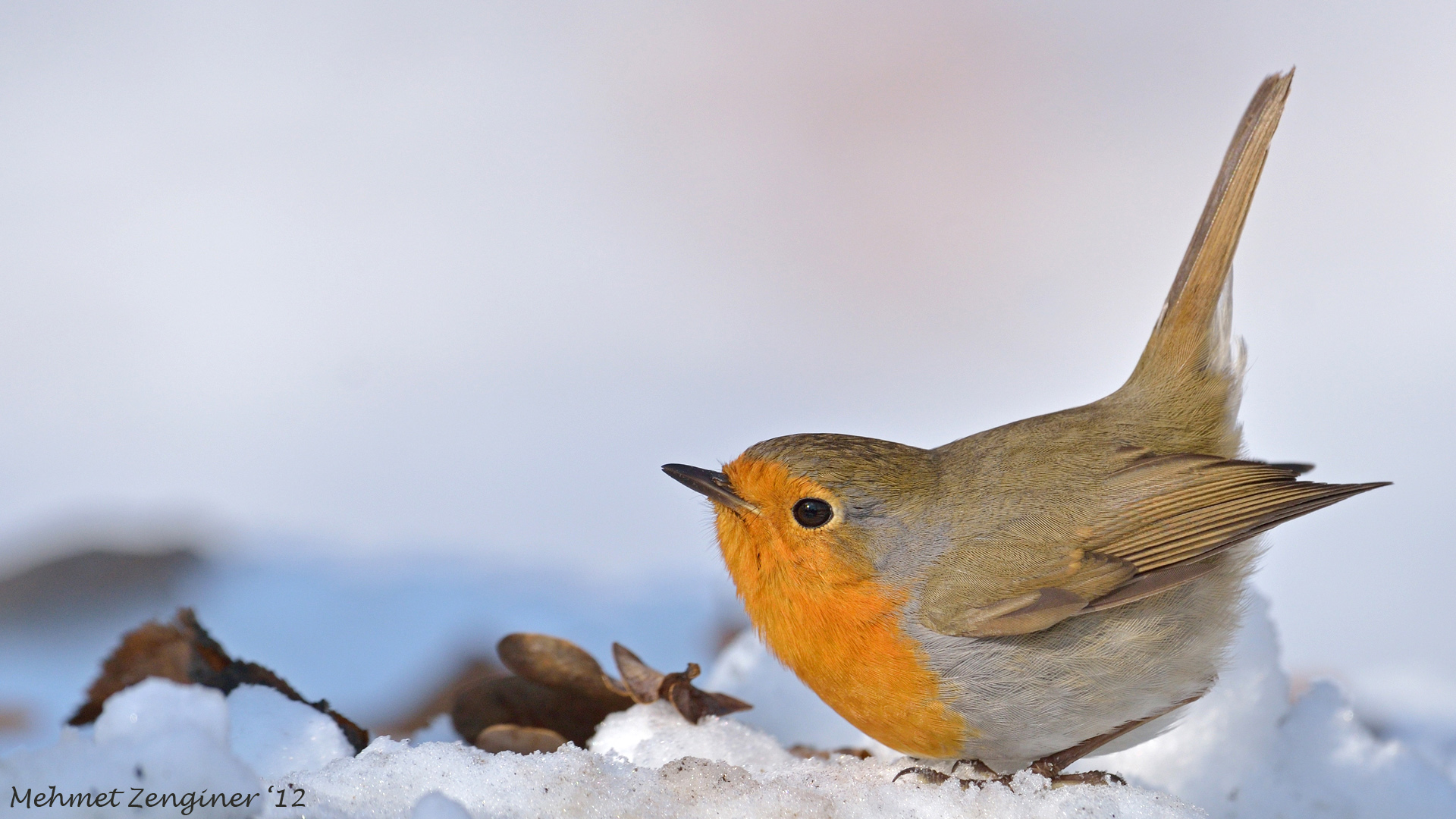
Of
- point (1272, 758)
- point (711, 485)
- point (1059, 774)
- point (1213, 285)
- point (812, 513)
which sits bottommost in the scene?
point (1272, 758)

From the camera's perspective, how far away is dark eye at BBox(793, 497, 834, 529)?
2.07 m

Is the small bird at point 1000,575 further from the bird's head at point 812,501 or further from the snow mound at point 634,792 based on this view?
the snow mound at point 634,792

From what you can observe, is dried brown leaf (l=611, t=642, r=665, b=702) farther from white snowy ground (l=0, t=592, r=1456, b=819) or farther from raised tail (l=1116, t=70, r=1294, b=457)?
raised tail (l=1116, t=70, r=1294, b=457)

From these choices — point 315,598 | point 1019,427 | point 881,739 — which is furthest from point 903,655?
point 315,598

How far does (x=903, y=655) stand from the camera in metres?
1.94

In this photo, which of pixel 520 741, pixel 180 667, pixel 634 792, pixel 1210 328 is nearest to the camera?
pixel 634 792

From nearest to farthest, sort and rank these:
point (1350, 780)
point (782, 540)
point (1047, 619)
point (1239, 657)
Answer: point (1047, 619) < point (782, 540) < point (1350, 780) < point (1239, 657)

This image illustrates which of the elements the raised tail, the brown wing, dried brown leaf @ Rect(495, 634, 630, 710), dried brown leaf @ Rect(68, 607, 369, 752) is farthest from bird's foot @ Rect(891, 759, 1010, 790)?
dried brown leaf @ Rect(68, 607, 369, 752)

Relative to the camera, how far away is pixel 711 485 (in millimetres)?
2104

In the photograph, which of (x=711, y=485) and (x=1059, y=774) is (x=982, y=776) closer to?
(x=1059, y=774)

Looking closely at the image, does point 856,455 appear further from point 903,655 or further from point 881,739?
point 881,739

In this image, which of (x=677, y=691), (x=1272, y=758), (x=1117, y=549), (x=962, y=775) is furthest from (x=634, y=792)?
(x=1272, y=758)

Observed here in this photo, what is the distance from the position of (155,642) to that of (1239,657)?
7.52ft

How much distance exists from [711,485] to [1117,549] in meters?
0.82
